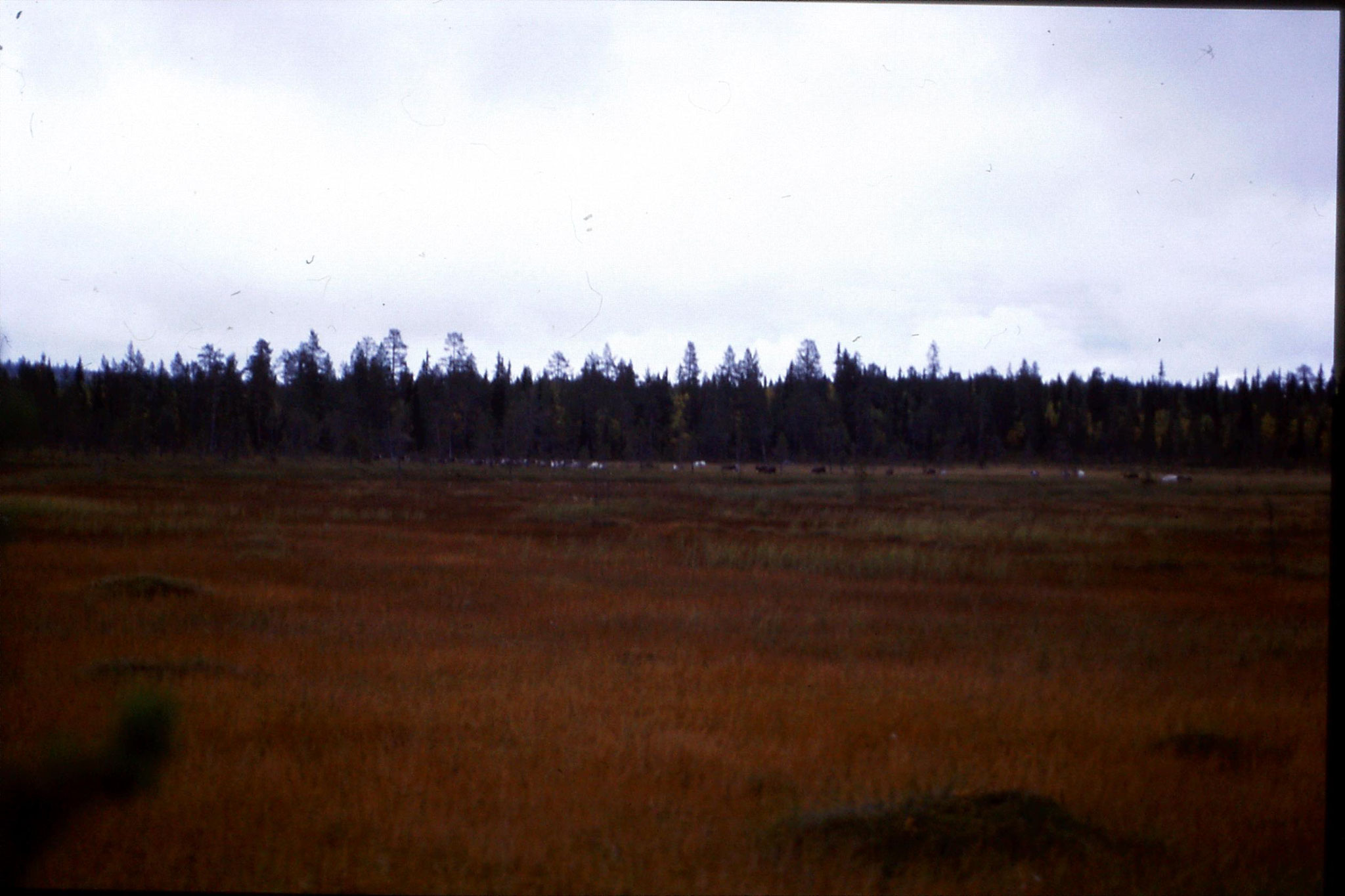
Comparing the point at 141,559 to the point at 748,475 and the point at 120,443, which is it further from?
the point at 748,475

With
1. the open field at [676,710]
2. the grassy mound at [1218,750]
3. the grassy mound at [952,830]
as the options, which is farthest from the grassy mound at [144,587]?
the grassy mound at [1218,750]

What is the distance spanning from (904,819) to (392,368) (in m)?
50.6

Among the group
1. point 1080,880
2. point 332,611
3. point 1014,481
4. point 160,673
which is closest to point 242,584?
point 332,611

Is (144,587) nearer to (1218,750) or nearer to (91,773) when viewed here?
(91,773)

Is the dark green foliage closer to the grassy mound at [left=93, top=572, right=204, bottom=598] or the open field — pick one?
the open field

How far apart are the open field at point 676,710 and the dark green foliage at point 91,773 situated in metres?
0.12

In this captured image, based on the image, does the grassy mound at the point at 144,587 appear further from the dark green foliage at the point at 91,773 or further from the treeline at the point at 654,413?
the dark green foliage at the point at 91,773

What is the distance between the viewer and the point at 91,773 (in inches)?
88.4

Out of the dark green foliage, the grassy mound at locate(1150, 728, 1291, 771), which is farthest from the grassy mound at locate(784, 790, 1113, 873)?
the dark green foliage

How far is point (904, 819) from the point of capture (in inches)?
218

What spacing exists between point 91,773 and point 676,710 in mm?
6340

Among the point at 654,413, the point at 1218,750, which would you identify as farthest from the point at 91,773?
the point at 654,413

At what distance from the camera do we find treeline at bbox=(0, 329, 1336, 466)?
1680cm

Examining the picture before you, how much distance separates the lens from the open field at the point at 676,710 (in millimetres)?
5109
